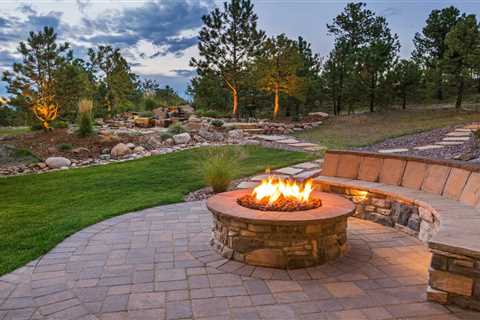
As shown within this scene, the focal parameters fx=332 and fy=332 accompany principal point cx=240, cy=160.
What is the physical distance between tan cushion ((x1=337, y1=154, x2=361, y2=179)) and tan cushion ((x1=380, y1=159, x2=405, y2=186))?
380 millimetres

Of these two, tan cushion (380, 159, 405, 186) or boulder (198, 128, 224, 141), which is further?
boulder (198, 128, 224, 141)

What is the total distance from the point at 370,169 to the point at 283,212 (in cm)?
209

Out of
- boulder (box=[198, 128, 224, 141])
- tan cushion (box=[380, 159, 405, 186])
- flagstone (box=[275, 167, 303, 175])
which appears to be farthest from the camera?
boulder (box=[198, 128, 224, 141])

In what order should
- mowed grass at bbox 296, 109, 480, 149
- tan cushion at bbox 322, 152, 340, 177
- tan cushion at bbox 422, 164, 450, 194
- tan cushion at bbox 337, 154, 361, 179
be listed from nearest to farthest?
tan cushion at bbox 422, 164, 450, 194 → tan cushion at bbox 337, 154, 361, 179 → tan cushion at bbox 322, 152, 340, 177 → mowed grass at bbox 296, 109, 480, 149

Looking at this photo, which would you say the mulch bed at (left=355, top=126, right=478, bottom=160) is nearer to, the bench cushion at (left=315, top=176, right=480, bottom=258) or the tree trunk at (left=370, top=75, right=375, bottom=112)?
the bench cushion at (left=315, top=176, right=480, bottom=258)

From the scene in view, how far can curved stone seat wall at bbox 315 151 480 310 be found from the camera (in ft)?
7.37

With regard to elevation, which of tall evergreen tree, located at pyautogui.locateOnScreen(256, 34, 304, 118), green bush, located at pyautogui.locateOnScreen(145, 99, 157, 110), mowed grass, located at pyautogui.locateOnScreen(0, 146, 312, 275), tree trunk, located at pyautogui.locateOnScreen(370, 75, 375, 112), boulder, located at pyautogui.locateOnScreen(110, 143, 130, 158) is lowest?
mowed grass, located at pyautogui.locateOnScreen(0, 146, 312, 275)

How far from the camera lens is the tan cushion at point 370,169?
14.9ft

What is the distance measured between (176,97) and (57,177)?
70.9 feet

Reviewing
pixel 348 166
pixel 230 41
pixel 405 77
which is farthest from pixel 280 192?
pixel 405 77

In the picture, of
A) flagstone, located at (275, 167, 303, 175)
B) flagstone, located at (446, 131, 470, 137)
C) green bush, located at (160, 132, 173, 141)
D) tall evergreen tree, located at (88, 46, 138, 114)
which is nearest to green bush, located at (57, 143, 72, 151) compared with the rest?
green bush, located at (160, 132, 173, 141)

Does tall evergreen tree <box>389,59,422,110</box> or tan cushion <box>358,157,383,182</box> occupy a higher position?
tall evergreen tree <box>389,59,422,110</box>

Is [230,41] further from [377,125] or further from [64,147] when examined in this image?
[64,147]

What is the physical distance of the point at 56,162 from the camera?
26.9ft
